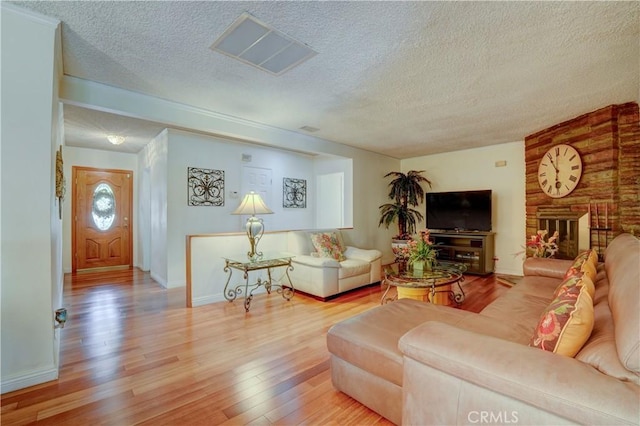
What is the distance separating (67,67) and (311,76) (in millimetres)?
2162

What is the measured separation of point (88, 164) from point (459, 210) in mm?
7271

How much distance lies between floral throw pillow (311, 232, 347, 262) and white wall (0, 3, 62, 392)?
9.54ft

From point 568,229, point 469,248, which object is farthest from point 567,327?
point 469,248

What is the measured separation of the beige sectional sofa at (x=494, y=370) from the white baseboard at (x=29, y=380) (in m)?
1.91

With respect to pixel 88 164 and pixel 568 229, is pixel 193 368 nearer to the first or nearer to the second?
pixel 568 229

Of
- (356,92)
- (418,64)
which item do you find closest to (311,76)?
(356,92)

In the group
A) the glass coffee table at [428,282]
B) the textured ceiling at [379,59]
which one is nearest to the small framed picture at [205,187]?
the textured ceiling at [379,59]

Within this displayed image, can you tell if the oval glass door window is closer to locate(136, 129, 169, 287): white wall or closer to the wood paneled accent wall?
locate(136, 129, 169, 287): white wall

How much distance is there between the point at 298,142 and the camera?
4.75m

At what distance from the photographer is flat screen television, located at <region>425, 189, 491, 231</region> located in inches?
207

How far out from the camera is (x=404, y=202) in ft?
20.9

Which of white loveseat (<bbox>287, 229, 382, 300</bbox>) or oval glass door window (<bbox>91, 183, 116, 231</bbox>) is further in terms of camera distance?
oval glass door window (<bbox>91, 183, 116, 231</bbox>)

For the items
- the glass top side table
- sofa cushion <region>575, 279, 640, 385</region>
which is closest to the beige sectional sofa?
sofa cushion <region>575, 279, 640, 385</region>

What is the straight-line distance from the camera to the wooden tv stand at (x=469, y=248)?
5160 mm
